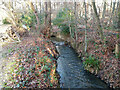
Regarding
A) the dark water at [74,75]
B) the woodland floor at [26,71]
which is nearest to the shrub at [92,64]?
Answer: the dark water at [74,75]

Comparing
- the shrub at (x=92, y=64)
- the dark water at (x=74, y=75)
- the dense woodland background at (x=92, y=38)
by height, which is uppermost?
the dense woodland background at (x=92, y=38)

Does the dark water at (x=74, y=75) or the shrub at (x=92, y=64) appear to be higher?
the shrub at (x=92, y=64)

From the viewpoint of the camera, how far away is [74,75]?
7738mm

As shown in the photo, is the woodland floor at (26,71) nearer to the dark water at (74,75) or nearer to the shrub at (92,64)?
the dark water at (74,75)

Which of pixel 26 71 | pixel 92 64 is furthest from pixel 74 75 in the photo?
pixel 26 71

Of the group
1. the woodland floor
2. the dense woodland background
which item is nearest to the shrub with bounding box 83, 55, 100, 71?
the dense woodland background

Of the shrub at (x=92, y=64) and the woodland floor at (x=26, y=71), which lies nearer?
the woodland floor at (x=26, y=71)

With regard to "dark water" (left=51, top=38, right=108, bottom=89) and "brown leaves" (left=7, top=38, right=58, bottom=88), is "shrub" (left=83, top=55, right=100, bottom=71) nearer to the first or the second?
"dark water" (left=51, top=38, right=108, bottom=89)

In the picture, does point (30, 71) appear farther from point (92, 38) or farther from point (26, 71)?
point (92, 38)

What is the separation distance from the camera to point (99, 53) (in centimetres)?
851

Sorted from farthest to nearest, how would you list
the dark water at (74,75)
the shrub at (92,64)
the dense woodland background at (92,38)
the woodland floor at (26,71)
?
the shrub at (92,64) < the dense woodland background at (92,38) < the dark water at (74,75) < the woodland floor at (26,71)

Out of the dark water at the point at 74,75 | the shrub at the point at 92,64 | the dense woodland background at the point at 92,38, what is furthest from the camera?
the shrub at the point at 92,64

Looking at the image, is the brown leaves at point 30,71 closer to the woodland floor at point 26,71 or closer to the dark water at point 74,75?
the woodland floor at point 26,71

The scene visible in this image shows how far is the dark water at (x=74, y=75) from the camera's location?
6645 mm
